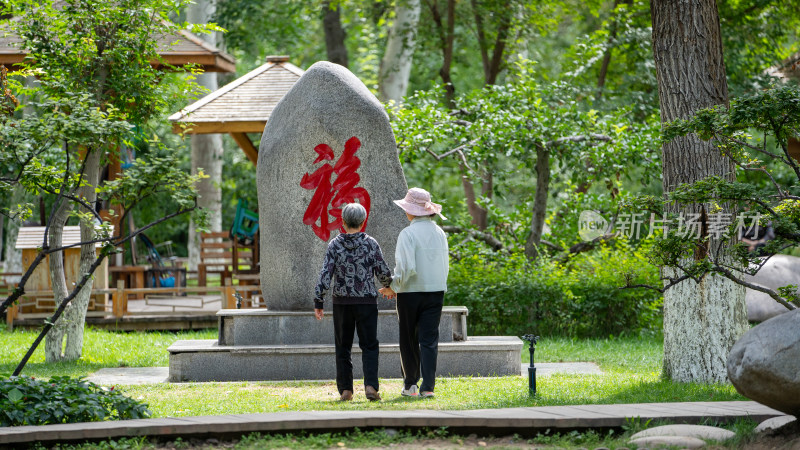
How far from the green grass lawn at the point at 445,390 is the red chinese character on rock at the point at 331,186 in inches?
73.2

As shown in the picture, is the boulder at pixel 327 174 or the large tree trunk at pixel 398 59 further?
the large tree trunk at pixel 398 59

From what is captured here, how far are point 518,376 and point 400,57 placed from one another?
1073 cm

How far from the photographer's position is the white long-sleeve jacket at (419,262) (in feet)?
25.3

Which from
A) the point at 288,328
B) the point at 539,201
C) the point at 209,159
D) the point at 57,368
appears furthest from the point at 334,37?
the point at 288,328

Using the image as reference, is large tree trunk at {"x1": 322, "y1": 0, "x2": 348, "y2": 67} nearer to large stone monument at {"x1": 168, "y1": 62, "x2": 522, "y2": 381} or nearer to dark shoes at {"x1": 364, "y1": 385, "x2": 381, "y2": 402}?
large stone monument at {"x1": 168, "y1": 62, "x2": 522, "y2": 381}

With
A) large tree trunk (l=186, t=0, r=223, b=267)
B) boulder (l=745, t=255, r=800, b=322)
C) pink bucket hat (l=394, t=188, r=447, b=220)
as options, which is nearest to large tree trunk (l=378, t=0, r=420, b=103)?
large tree trunk (l=186, t=0, r=223, b=267)

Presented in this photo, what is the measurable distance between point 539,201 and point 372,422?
8644 mm

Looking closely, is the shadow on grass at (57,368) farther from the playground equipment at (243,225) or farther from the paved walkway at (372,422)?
the playground equipment at (243,225)

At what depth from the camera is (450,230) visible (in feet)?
47.1

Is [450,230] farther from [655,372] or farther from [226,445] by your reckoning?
[226,445]

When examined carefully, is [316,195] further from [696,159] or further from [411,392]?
[696,159]

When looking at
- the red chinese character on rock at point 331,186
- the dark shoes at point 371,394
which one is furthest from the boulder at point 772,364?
the red chinese character on rock at point 331,186

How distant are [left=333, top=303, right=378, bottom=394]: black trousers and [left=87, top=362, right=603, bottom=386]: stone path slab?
222 centimetres

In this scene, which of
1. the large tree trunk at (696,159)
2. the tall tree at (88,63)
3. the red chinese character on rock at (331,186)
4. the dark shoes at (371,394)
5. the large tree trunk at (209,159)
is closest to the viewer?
the dark shoes at (371,394)
